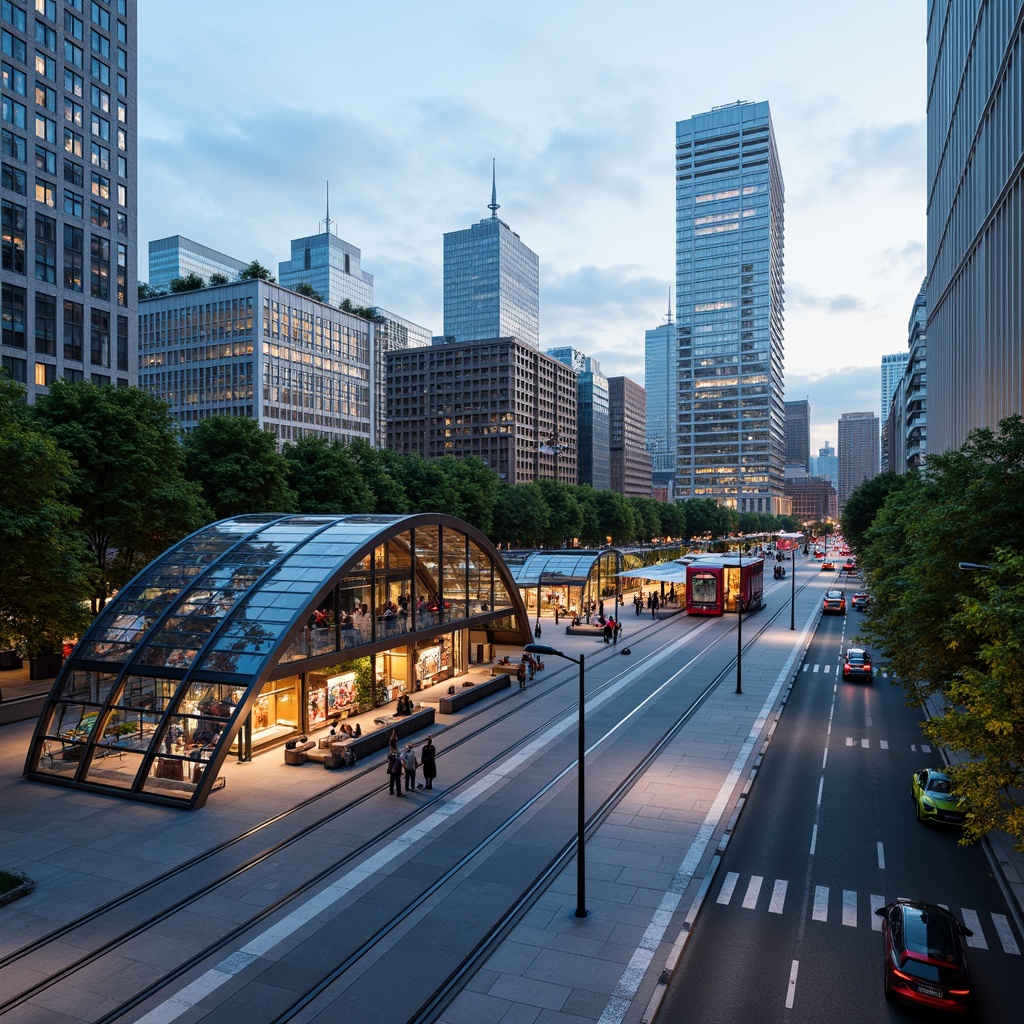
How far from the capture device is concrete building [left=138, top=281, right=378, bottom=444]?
406 feet

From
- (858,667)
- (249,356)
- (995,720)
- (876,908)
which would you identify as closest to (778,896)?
(876,908)

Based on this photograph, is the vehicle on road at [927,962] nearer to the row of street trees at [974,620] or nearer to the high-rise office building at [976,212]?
the row of street trees at [974,620]

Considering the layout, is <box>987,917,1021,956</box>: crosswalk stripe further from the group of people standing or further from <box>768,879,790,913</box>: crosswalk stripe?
the group of people standing

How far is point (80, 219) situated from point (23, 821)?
68.5 m

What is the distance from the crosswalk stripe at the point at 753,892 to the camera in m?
17.5

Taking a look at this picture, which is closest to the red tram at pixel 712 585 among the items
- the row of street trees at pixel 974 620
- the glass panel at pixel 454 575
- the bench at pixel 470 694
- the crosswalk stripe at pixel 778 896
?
the bench at pixel 470 694

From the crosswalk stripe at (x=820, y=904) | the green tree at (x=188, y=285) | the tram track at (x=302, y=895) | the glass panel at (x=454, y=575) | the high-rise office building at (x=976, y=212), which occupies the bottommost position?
the crosswalk stripe at (x=820, y=904)

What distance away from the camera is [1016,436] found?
2545 centimetres

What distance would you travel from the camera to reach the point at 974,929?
655 inches

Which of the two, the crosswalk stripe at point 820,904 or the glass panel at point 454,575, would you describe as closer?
the crosswalk stripe at point 820,904

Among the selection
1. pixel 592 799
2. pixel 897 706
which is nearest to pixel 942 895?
pixel 592 799

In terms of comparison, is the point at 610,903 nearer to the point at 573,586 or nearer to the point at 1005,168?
the point at 1005,168

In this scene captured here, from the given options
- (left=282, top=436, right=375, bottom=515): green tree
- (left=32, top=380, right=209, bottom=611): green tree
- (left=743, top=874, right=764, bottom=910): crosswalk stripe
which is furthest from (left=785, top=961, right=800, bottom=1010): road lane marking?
(left=282, top=436, right=375, bottom=515): green tree

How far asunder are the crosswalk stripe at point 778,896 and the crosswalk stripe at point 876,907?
1.91m
